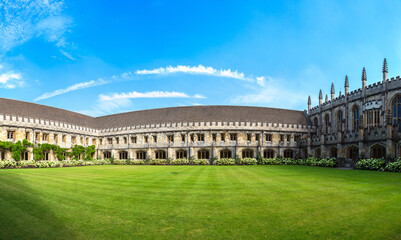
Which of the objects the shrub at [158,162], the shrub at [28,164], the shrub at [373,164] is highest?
the shrub at [373,164]

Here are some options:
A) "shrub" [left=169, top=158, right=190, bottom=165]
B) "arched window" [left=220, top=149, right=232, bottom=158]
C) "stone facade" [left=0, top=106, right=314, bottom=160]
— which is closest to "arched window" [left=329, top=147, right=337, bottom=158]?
"stone facade" [left=0, top=106, right=314, bottom=160]

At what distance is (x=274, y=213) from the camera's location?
645cm

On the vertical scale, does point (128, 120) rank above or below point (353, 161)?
above

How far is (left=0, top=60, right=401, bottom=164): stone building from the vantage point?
29.4m

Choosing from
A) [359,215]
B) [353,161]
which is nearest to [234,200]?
[359,215]

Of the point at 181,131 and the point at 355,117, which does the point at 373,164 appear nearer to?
the point at 355,117

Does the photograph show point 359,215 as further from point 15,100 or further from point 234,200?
point 15,100

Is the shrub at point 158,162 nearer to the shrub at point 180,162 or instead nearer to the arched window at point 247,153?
the shrub at point 180,162

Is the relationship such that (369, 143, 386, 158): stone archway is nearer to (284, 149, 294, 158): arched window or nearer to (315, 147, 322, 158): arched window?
(315, 147, 322, 158): arched window

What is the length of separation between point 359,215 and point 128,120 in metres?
44.5

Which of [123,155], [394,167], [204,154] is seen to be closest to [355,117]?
[394,167]

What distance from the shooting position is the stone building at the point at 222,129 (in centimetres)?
2941

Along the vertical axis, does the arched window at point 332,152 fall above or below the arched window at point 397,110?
below

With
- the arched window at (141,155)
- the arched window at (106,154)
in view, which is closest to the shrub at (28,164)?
the arched window at (106,154)
